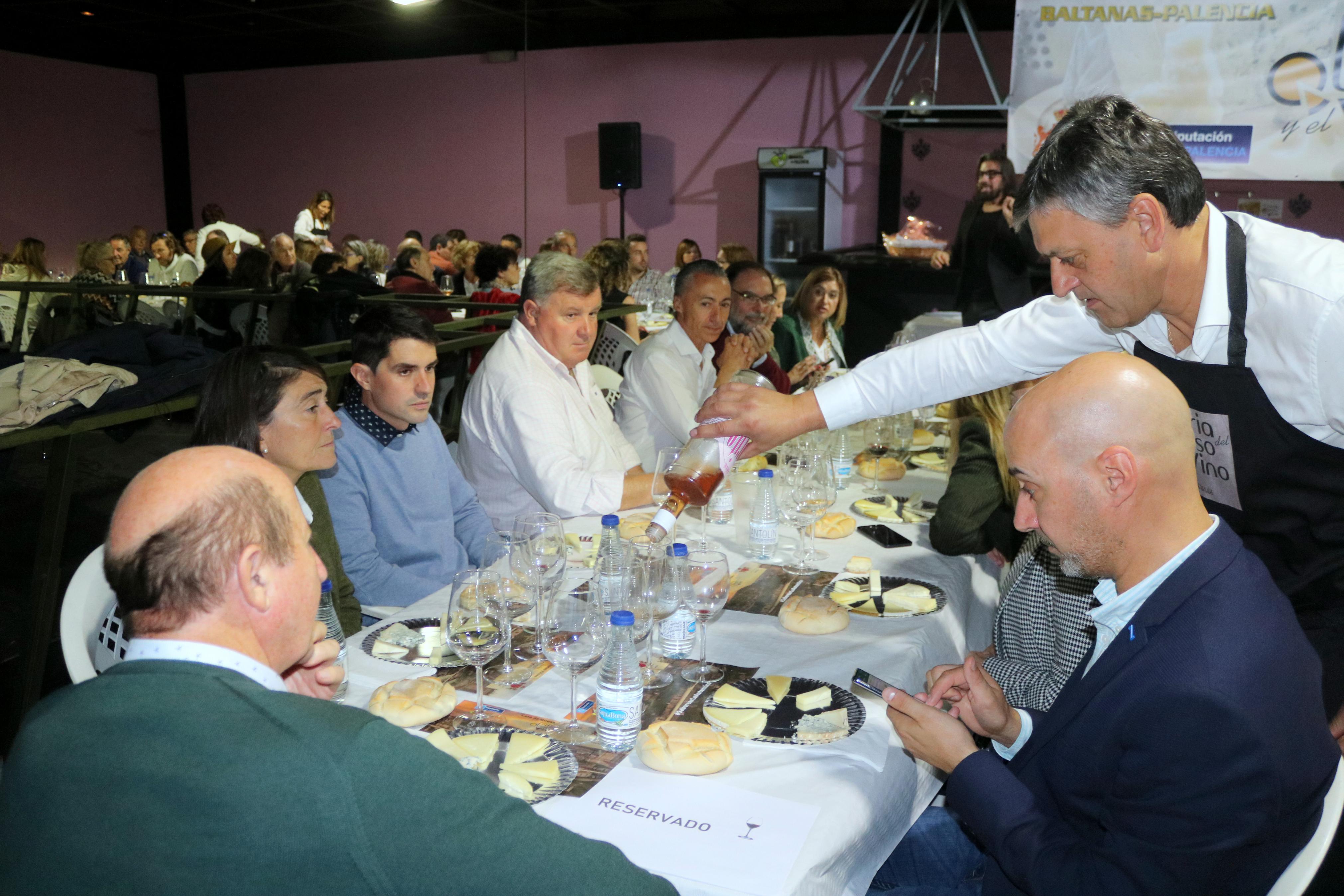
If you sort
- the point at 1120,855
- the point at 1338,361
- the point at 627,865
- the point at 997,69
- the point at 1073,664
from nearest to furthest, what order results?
the point at 627,865 → the point at 1120,855 → the point at 1338,361 → the point at 1073,664 → the point at 997,69

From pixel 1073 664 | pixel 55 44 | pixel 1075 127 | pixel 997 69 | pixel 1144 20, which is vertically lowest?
pixel 1073 664

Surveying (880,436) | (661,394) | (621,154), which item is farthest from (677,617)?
(621,154)

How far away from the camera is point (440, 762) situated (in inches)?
37.1

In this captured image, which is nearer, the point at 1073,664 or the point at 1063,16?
the point at 1073,664

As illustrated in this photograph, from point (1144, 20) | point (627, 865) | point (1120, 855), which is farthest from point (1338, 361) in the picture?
point (1144, 20)

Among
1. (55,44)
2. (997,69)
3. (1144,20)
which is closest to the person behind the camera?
(1144,20)

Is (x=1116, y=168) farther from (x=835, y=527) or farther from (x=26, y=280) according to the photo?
(x=26, y=280)

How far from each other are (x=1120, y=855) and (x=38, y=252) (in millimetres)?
9782

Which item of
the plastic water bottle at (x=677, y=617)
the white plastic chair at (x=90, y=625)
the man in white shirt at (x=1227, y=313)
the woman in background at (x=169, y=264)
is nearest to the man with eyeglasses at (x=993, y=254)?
the man in white shirt at (x=1227, y=313)

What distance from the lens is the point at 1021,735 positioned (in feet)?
5.47

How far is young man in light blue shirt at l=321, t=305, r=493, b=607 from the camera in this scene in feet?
8.29

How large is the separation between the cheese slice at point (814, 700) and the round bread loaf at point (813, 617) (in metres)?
0.30

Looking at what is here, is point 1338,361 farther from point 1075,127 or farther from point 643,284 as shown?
point 643,284

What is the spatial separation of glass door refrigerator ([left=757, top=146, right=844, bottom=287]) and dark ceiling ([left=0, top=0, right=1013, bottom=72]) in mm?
1443
